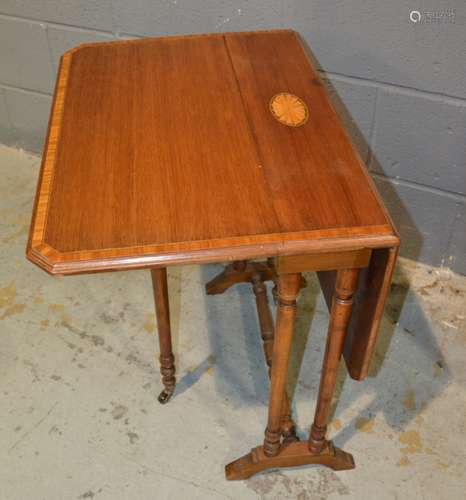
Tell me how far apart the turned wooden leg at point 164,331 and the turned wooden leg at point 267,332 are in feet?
1.10

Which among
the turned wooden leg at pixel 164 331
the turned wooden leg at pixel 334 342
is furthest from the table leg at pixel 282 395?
the turned wooden leg at pixel 164 331

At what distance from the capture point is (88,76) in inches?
65.1

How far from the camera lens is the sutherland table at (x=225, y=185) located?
3.68 feet

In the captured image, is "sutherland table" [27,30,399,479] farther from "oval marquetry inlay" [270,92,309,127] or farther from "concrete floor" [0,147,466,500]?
"concrete floor" [0,147,466,500]

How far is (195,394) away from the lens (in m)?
1.99

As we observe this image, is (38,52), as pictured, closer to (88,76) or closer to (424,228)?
(88,76)

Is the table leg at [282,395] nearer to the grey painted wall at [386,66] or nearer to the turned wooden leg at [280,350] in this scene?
the turned wooden leg at [280,350]

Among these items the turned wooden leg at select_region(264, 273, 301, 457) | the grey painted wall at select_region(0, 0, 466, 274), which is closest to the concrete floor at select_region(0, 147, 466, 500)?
the turned wooden leg at select_region(264, 273, 301, 457)

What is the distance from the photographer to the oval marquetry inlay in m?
1.44

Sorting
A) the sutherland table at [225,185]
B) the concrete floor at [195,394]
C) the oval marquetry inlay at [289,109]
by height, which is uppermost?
the oval marquetry inlay at [289,109]

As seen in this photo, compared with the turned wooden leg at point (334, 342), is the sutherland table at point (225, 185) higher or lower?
higher

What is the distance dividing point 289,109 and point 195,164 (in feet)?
1.08

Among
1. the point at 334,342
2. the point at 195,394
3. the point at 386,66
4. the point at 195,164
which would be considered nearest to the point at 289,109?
the point at 195,164

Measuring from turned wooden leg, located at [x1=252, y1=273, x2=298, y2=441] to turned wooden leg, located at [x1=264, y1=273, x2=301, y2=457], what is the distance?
70mm
